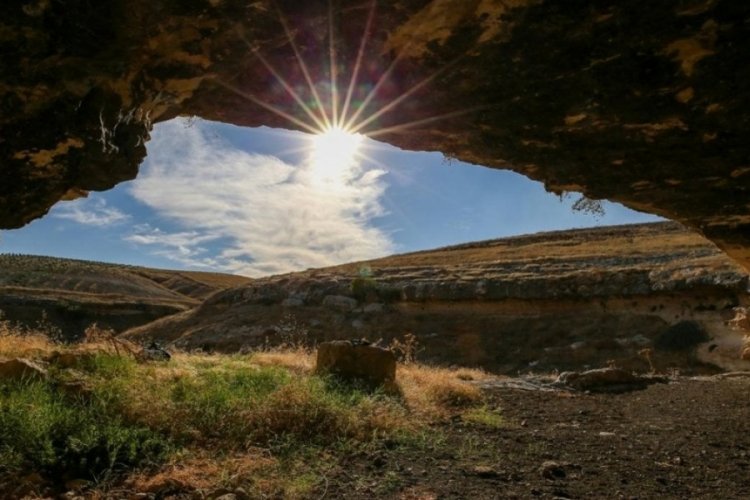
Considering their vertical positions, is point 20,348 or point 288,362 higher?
point 20,348

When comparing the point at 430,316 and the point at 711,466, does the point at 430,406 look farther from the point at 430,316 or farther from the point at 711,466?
the point at 430,316

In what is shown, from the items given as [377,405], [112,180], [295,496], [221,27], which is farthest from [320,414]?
[221,27]

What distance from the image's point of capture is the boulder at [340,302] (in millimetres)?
28656

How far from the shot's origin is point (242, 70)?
4355 mm

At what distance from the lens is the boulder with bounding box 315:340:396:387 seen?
8906 mm

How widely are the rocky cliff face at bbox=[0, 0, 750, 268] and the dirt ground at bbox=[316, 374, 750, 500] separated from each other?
2.92 meters

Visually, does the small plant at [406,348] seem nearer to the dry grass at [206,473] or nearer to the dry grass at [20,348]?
the dry grass at [206,473]

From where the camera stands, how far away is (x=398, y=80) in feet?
14.5

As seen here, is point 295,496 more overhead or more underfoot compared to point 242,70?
more underfoot

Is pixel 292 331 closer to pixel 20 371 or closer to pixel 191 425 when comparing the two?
pixel 20 371

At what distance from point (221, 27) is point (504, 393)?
350 inches

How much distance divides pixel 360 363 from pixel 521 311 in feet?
Answer: 57.7

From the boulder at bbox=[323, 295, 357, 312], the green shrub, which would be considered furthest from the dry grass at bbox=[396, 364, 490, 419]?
the boulder at bbox=[323, 295, 357, 312]

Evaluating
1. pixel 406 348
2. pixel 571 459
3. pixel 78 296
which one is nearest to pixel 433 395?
pixel 571 459
